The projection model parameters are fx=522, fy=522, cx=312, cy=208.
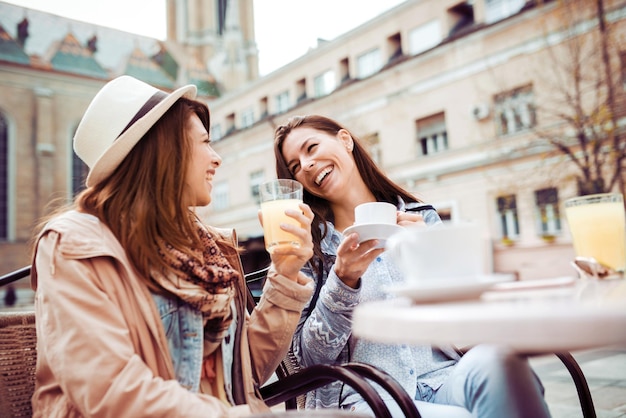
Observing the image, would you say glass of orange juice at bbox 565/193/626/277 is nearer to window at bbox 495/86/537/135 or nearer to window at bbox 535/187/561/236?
window at bbox 535/187/561/236

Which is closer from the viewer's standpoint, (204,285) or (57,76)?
(204,285)

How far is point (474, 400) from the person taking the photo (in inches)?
55.8

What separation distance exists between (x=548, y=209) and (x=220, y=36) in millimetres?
29718

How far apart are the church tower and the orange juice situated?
33.9 meters

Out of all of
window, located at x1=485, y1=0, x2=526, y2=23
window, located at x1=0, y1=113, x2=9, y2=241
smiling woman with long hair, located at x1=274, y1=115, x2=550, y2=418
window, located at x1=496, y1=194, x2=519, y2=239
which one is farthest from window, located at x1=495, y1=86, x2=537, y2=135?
window, located at x1=0, y1=113, x2=9, y2=241

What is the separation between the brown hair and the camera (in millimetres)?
1359

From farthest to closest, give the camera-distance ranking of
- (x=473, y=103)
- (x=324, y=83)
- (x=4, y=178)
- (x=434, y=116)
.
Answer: (x=4, y=178)
(x=324, y=83)
(x=434, y=116)
(x=473, y=103)

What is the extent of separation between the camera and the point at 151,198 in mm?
1438

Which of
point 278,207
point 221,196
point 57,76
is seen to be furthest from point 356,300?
point 57,76

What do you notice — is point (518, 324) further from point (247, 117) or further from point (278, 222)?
point (247, 117)

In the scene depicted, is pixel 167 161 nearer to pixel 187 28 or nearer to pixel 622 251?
pixel 622 251

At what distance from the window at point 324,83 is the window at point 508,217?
8.27 m

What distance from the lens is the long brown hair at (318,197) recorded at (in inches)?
94.9

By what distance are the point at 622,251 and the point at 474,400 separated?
58cm
